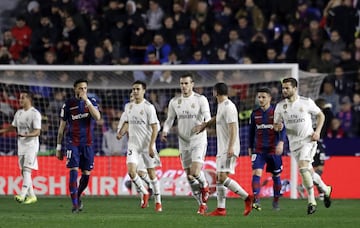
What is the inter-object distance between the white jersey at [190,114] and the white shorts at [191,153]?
105 millimetres

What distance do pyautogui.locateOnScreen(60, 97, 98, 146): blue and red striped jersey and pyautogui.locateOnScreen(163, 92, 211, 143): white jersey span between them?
1384 millimetres

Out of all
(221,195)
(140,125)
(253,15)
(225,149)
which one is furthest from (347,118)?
(221,195)

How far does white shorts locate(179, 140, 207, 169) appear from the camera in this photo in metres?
19.3

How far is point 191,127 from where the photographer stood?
63.9ft

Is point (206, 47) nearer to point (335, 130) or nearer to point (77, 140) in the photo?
point (335, 130)

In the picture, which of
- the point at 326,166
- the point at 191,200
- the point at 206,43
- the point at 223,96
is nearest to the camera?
the point at 223,96

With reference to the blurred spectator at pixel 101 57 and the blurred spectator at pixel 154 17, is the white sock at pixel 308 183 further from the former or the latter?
the blurred spectator at pixel 154 17

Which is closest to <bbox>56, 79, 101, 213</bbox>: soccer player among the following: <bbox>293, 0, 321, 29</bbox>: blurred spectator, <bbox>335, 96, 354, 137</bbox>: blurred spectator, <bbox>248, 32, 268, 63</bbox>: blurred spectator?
<bbox>335, 96, 354, 137</bbox>: blurred spectator

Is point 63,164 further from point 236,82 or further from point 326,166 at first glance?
point 326,166

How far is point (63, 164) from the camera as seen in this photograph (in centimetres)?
2555

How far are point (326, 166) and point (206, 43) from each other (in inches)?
192

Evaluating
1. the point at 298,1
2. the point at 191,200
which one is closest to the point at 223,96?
the point at 191,200

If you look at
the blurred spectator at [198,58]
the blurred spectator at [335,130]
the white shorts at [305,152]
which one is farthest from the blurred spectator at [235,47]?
the white shorts at [305,152]

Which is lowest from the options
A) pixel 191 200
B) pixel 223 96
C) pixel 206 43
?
pixel 191 200
